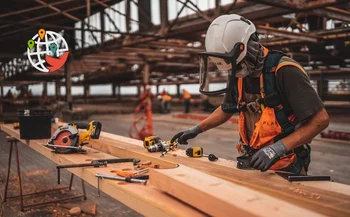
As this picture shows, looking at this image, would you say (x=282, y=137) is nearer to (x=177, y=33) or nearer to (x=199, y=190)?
(x=199, y=190)

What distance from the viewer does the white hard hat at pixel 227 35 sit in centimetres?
194

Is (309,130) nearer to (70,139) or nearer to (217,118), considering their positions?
(217,118)

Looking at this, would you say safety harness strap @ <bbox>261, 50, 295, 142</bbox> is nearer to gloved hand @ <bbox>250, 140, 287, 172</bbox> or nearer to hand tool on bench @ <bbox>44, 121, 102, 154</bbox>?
gloved hand @ <bbox>250, 140, 287, 172</bbox>

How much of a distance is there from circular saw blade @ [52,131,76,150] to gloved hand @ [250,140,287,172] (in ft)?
5.57

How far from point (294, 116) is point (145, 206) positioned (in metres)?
1.11

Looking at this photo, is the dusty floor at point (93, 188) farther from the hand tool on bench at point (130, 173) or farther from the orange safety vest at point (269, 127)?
the orange safety vest at point (269, 127)

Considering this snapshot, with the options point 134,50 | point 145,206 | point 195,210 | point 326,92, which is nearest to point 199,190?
point 195,210

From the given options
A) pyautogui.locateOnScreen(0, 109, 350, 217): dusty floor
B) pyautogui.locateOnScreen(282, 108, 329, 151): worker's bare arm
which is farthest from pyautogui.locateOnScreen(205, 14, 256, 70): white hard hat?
pyautogui.locateOnScreen(0, 109, 350, 217): dusty floor

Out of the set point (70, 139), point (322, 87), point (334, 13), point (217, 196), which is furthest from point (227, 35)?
point (322, 87)

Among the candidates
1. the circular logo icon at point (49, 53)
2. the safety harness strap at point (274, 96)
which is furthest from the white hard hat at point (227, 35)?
the circular logo icon at point (49, 53)

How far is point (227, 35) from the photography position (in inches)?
76.1

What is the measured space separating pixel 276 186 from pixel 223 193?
48 cm

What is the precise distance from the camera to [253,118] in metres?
2.34

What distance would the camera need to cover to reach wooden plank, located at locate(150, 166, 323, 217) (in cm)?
116
